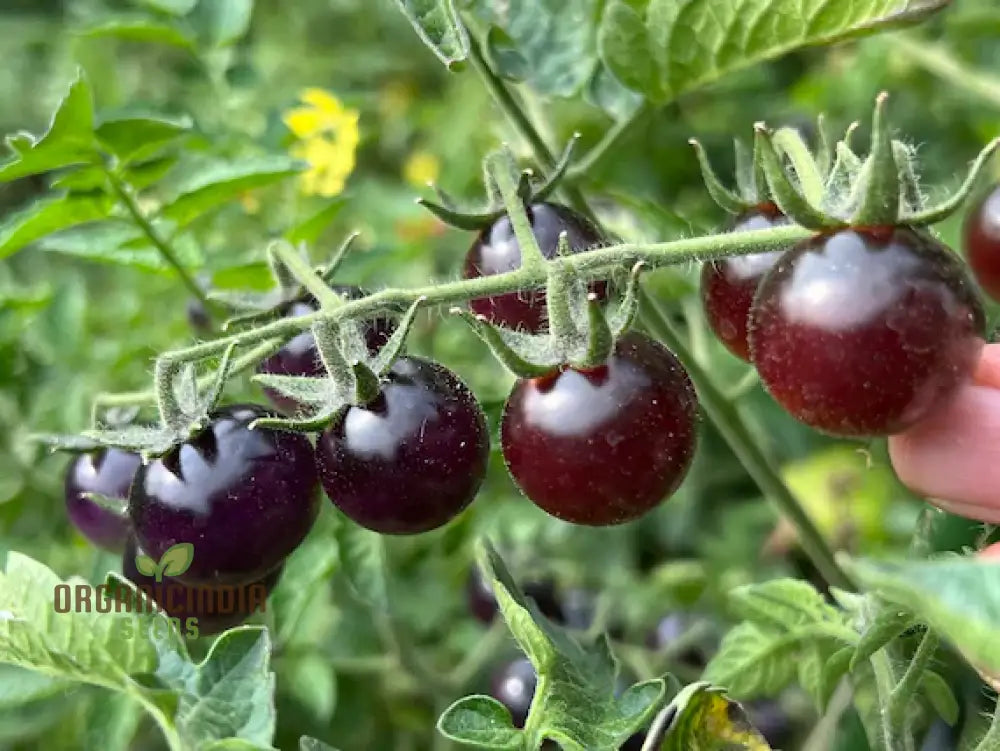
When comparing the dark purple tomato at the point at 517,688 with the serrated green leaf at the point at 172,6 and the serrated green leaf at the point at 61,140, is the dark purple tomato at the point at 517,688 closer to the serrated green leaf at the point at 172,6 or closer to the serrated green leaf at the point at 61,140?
the serrated green leaf at the point at 61,140

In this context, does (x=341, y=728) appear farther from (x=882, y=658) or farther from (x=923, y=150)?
(x=923, y=150)

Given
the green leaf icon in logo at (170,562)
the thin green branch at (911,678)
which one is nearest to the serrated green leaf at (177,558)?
the green leaf icon in logo at (170,562)

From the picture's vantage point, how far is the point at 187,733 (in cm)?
78

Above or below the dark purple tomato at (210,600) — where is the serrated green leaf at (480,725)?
above

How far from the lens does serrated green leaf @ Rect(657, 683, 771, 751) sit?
0.78 m

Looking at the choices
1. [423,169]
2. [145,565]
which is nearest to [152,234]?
[145,565]

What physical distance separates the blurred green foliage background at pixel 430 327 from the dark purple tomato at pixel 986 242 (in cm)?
22

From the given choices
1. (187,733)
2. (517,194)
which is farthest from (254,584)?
(517,194)

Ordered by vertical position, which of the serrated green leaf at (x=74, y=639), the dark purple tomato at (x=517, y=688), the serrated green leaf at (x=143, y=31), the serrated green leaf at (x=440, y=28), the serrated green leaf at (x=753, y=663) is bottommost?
the dark purple tomato at (x=517, y=688)

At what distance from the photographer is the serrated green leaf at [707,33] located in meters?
1.01

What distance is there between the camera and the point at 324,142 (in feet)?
5.94

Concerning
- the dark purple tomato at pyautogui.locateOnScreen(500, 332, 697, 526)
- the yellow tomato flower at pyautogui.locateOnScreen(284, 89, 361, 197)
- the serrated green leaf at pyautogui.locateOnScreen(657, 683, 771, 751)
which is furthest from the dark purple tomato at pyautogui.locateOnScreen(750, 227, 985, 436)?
the yellow tomato flower at pyautogui.locateOnScreen(284, 89, 361, 197)

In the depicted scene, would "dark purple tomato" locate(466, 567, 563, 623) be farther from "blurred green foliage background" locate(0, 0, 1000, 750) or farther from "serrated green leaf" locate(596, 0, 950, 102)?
"serrated green leaf" locate(596, 0, 950, 102)

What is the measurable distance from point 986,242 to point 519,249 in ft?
1.46
